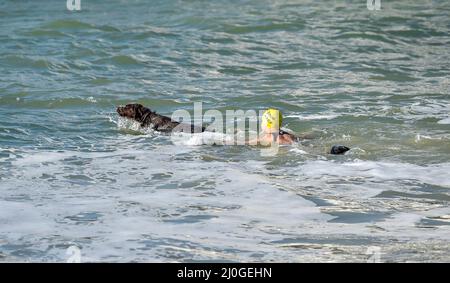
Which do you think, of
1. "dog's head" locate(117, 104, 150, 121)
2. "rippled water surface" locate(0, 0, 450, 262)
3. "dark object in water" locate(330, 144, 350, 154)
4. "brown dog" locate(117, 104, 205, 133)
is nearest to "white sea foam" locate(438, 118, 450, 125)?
"rippled water surface" locate(0, 0, 450, 262)

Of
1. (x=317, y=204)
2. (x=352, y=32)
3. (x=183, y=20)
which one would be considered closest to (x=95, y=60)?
(x=183, y=20)

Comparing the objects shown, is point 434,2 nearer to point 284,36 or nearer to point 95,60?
point 284,36

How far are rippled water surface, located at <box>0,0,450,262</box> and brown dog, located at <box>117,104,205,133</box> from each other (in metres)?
0.16

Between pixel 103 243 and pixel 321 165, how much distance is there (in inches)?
149

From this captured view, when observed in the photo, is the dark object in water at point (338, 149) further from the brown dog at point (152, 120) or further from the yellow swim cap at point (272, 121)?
the brown dog at point (152, 120)

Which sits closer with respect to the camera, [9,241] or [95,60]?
[9,241]

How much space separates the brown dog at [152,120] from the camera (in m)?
12.0

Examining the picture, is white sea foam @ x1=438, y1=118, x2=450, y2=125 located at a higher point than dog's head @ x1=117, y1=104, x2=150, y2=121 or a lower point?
lower

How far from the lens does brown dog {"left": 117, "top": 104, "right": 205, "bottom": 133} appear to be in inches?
474

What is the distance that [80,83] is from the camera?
15.8 meters

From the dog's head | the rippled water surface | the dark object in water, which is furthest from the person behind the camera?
the dog's head

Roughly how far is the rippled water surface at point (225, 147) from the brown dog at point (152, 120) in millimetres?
163

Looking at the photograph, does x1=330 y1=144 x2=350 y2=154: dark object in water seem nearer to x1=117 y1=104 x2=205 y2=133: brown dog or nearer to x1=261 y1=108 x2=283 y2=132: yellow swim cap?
x1=261 y1=108 x2=283 y2=132: yellow swim cap

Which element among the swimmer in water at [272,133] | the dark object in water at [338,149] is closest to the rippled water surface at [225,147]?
the dark object in water at [338,149]
